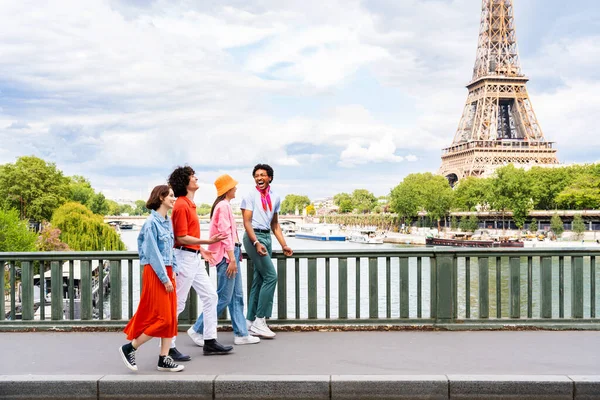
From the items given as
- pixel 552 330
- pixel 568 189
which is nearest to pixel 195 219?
pixel 552 330

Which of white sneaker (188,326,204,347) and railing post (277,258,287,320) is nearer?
white sneaker (188,326,204,347)

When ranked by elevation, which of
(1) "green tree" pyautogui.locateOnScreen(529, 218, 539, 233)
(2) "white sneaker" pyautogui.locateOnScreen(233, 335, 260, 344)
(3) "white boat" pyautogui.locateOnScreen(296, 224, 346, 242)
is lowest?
(3) "white boat" pyautogui.locateOnScreen(296, 224, 346, 242)

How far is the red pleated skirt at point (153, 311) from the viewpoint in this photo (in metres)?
5.78

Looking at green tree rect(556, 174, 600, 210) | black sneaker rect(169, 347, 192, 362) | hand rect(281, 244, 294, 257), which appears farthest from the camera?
green tree rect(556, 174, 600, 210)

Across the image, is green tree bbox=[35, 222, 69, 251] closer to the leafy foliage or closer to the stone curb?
the stone curb

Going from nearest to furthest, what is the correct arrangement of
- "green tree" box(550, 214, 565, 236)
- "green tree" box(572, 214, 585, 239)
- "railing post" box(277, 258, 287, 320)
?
Result: "railing post" box(277, 258, 287, 320), "green tree" box(572, 214, 585, 239), "green tree" box(550, 214, 565, 236)

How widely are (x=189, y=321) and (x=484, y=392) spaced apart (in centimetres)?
366

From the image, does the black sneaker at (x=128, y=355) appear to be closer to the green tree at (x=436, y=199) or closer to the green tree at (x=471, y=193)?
the green tree at (x=471, y=193)

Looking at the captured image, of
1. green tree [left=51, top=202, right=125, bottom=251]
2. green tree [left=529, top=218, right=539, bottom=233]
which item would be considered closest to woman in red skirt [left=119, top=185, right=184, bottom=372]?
green tree [left=51, top=202, right=125, bottom=251]

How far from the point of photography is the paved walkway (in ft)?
19.2

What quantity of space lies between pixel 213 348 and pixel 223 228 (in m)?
1.20

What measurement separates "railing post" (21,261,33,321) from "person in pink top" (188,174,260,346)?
7.30 feet

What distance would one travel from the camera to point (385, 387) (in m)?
5.47

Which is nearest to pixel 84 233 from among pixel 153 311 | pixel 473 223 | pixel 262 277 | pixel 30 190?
pixel 30 190
